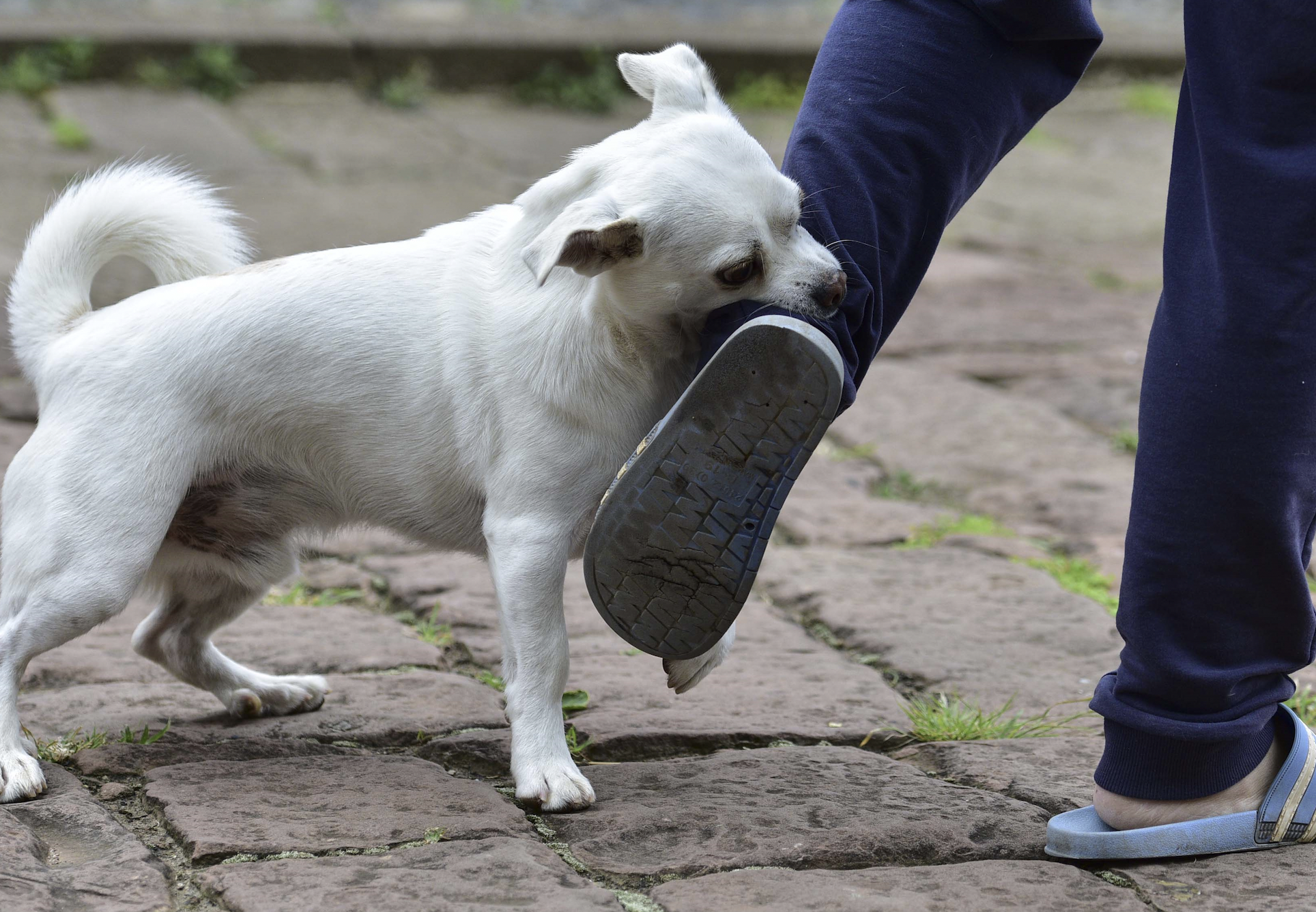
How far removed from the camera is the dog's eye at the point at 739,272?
2.08m

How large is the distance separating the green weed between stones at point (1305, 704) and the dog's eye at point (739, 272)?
1.23 metres

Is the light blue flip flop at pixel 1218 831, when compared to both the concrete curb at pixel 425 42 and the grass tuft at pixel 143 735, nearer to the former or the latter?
the grass tuft at pixel 143 735

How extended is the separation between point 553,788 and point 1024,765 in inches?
29.9

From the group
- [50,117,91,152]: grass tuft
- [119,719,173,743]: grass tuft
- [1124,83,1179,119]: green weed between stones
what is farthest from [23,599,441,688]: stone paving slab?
[1124,83,1179,119]: green weed between stones

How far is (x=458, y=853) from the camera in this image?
75.0 inches

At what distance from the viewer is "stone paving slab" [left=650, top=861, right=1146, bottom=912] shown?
5.85 feet

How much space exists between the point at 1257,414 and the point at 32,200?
493cm

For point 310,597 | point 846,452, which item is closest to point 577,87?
point 846,452

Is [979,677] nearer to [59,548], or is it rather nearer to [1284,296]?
[1284,296]

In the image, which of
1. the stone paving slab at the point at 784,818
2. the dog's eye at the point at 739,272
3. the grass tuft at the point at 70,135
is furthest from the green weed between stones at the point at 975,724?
the grass tuft at the point at 70,135

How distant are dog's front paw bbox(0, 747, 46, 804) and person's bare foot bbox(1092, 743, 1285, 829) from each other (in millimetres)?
1497

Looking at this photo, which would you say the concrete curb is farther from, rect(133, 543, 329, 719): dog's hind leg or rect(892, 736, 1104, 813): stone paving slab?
rect(892, 736, 1104, 813): stone paving slab

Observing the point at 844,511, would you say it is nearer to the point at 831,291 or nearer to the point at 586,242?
the point at 831,291

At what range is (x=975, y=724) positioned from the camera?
2.46 meters
